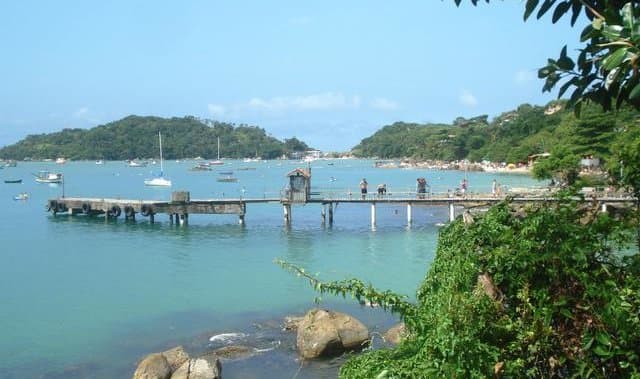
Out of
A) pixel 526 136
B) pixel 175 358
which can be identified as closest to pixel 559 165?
pixel 175 358

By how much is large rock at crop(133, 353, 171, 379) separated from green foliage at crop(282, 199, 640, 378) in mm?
8846

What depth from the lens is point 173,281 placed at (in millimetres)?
23375

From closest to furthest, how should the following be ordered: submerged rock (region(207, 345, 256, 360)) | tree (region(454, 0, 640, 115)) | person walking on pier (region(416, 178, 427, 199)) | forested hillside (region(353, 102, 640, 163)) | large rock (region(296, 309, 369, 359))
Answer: tree (region(454, 0, 640, 115)) → large rock (region(296, 309, 369, 359)) → submerged rock (region(207, 345, 256, 360)) → person walking on pier (region(416, 178, 427, 199)) → forested hillside (region(353, 102, 640, 163))

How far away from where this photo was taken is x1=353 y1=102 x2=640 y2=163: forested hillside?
4688 cm

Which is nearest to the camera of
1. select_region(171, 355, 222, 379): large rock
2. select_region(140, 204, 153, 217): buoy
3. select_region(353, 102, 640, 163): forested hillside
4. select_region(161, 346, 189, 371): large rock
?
select_region(171, 355, 222, 379): large rock

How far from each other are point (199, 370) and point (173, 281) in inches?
470

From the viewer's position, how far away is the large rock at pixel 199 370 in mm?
11711

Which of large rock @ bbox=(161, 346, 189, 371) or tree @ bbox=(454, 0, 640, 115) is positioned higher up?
tree @ bbox=(454, 0, 640, 115)

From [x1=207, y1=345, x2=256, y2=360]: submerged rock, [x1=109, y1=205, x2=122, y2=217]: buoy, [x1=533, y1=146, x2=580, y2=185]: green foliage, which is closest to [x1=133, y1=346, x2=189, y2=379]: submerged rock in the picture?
[x1=207, y1=345, x2=256, y2=360]: submerged rock

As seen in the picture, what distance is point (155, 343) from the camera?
15.6 meters

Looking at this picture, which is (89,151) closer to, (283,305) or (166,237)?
(166,237)

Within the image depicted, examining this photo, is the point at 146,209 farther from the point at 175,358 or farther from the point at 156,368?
the point at 156,368

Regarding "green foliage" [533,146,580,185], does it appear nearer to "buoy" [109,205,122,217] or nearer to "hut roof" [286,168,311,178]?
"hut roof" [286,168,311,178]

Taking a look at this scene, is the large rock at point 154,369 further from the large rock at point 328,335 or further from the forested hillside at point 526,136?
the forested hillside at point 526,136
